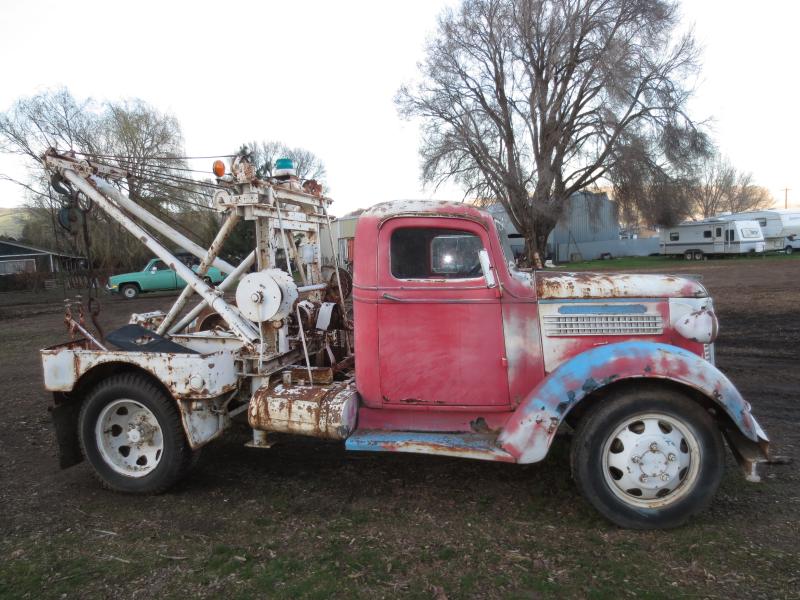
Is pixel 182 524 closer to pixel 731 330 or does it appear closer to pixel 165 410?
pixel 165 410

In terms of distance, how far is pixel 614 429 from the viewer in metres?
3.22

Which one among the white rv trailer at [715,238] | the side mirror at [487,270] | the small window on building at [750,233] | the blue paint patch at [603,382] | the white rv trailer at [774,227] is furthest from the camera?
the white rv trailer at [774,227]

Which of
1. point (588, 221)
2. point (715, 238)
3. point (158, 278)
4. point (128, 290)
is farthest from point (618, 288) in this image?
point (588, 221)

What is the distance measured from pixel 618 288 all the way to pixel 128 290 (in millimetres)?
23466

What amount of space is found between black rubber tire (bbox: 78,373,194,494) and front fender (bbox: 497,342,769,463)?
2.35 metres

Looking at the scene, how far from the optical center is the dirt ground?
9.16 ft

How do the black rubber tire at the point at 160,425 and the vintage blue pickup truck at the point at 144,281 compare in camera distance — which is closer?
the black rubber tire at the point at 160,425

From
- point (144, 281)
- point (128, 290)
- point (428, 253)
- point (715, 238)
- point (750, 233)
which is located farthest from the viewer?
point (715, 238)

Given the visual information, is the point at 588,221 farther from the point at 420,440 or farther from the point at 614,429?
the point at 420,440

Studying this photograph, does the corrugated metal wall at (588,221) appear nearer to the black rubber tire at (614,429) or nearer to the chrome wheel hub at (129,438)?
the black rubber tire at (614,429)

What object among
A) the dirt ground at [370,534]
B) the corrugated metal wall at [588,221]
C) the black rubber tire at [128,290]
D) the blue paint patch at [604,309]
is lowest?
the dirt ground at [370,534]

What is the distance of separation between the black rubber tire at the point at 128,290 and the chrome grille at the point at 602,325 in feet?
75.6

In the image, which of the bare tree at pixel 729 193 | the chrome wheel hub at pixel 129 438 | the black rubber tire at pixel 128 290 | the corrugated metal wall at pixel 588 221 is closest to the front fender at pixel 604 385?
the chrome wheel hub at pixel 129 438

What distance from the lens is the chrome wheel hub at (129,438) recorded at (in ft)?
13.0
